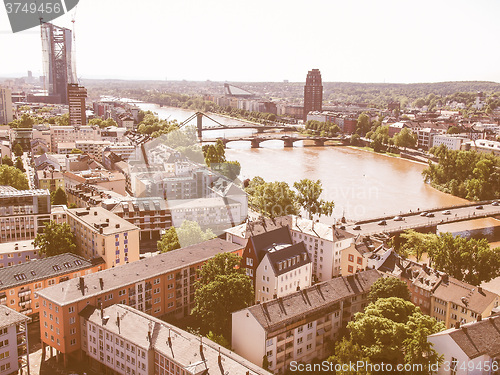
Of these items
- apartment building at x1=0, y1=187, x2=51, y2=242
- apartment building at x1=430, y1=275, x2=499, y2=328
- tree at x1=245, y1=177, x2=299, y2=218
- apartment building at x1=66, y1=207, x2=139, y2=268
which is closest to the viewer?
apartment building at x1=430, y1=275, x2=499, y2=328

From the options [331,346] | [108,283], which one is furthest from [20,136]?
[331,346]

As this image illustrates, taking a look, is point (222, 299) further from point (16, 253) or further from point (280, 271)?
point (16, 253)

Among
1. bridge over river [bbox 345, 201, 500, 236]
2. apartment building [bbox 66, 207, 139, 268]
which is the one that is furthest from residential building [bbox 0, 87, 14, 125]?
bridge over river [bbox 345, 201, 500, 236]

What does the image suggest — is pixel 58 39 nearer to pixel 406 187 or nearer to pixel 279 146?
pixel 279 146

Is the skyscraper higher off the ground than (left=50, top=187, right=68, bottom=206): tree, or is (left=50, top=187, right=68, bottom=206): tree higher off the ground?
the skyscraper

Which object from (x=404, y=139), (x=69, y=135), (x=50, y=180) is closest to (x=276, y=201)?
(x=50, y=180)

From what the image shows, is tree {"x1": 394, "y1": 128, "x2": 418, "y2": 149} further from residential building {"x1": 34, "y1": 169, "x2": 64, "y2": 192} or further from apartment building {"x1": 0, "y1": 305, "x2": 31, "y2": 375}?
apartment building {"x1": 0, "y1": 305, "x2": 31, "y2": 375}

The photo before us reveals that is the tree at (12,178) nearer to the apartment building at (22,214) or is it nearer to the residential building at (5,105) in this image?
the apartment building at (22,214)

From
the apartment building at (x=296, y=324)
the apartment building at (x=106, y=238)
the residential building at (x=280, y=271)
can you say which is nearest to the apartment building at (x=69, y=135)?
the apartment building at (x=106, y=238)
